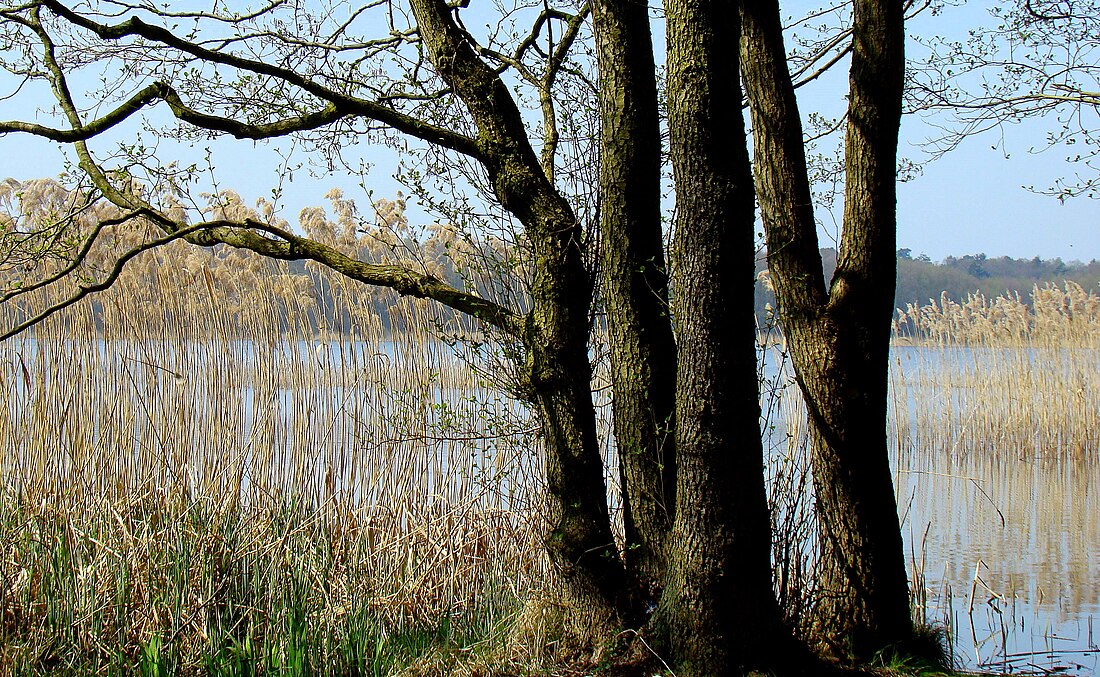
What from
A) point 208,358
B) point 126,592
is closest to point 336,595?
point 126,592

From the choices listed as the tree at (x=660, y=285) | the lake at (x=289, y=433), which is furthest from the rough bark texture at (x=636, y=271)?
the lake at (x=289, y=433)

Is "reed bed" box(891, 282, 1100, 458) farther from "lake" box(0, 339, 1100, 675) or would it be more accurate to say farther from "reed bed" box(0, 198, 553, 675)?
"reed bed" box(0, 198, 553, 675)

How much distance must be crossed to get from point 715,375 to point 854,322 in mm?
656

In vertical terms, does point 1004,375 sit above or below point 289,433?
below

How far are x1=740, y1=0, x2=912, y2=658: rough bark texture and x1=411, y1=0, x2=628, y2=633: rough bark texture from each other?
0.69 meters

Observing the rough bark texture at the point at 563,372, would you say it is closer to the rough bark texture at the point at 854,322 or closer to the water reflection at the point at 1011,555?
the rough bark texture at the point at 854,322

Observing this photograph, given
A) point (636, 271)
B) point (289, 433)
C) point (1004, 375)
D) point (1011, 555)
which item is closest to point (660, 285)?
point (636, 271)

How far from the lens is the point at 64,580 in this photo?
12.4 feet

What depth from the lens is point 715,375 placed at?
2.63 m

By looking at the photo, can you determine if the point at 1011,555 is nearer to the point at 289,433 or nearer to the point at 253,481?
the point at 289,433

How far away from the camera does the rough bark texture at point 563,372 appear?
2936 millimetres

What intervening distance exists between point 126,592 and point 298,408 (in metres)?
1.19

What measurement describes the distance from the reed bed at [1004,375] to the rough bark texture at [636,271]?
629cm

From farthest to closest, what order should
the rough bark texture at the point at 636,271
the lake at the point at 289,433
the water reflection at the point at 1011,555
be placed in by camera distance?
the lake at the point at 289,433 → the water reflection at the point at 1011,555 → the rough bark texture at the point at 636,271
